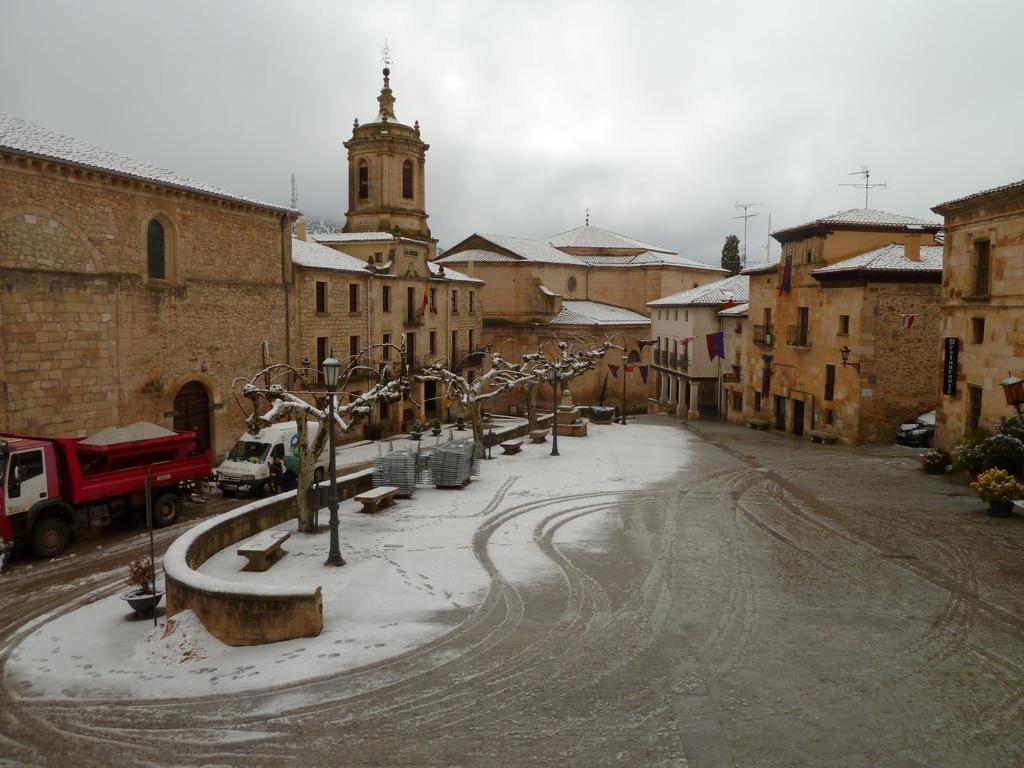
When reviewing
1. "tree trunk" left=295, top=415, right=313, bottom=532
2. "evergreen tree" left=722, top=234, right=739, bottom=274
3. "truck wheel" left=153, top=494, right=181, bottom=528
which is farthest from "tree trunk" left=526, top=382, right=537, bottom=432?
"evergreen tree" left=722, top=234, right=739, bottom=274

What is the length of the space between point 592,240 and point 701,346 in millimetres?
21942

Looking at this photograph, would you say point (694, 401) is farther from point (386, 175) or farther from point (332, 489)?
point (332, 489)

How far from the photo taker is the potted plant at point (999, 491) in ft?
51.3

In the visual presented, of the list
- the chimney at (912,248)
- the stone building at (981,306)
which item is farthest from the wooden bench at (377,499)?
the chimney at (912,248)

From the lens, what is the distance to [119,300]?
76.4 ft

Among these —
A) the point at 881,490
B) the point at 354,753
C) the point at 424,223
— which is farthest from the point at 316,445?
the point at 424,223

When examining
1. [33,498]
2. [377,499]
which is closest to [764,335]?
[377,499]

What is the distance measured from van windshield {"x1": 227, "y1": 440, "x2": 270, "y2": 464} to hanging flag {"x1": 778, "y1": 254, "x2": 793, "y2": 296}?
23.4 metres

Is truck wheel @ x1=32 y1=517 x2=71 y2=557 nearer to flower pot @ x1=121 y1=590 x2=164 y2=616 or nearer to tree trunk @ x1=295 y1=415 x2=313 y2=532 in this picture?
tree trunk @ x1=295 y1=415 x2=313 y2=532

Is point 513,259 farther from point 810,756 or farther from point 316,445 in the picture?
point 810,756

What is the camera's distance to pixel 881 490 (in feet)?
62.2

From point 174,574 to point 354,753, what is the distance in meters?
4.57

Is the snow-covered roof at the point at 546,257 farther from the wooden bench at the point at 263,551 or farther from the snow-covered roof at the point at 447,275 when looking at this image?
the wooden bench at the point at 263,551

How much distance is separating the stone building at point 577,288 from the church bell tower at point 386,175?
31.5 feet
